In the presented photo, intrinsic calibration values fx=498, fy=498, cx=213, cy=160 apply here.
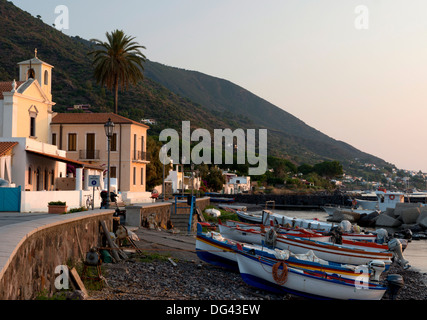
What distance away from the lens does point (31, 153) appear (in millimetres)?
34938

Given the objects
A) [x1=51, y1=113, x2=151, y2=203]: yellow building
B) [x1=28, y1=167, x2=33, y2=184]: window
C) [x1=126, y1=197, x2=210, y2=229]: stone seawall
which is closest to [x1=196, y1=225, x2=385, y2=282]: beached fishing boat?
[x1=126, y1=197, x2=210, y2=229]: stone seawall

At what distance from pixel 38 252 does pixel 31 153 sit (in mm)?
24172

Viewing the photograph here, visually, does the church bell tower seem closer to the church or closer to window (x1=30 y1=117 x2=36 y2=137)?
the church

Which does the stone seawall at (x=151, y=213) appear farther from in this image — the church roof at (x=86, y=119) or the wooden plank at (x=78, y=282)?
the church roof at (x=86, y=119)

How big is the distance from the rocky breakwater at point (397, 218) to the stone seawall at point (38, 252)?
4932 centimetres

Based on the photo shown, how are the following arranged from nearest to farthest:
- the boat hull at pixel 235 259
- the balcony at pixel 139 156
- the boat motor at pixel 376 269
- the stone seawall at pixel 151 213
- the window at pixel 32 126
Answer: the boat hull at pixel 235 259 → the boat motor at pixel 376 269 → the stone seawall at pixel 151 213 → the window at pixel 32 126 → the balcony at pixel 139 156

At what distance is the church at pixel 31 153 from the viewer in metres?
27.8

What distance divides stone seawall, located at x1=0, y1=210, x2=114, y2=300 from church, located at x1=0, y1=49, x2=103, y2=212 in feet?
32.1

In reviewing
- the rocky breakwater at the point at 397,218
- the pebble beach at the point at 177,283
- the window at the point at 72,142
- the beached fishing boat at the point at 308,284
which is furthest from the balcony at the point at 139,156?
the beached fishing boat at the point at 308,284

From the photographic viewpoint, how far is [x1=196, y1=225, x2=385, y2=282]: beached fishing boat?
18.7 meters

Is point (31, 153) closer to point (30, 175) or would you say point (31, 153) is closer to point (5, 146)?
point (30, 175)

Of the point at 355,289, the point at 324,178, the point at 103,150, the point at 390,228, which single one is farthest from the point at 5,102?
the point at 324,178
